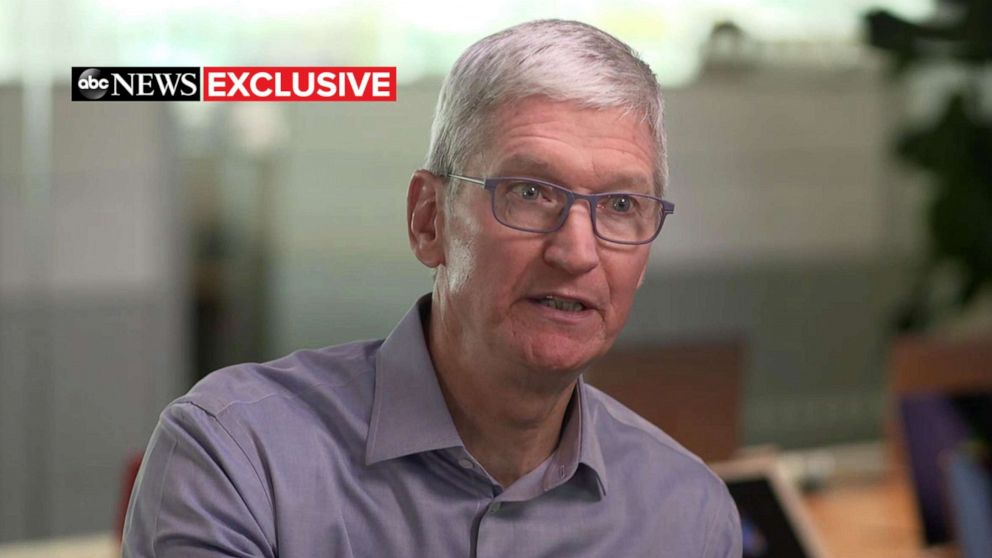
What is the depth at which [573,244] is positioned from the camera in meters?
1.17

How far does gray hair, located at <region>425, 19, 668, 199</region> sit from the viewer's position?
1.18 metres

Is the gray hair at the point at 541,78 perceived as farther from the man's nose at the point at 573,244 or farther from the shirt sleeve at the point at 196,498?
the shirt sleeve at the point at 196,498

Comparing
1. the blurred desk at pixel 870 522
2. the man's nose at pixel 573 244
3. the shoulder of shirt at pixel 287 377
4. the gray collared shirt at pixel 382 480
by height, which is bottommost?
the blurred desk at pixel 870 522

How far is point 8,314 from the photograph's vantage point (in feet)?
11.7

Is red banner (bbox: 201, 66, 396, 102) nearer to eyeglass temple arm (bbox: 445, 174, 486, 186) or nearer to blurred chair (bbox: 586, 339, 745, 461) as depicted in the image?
eyeglass temple arm (bbox: 445, 174, 486, 186)

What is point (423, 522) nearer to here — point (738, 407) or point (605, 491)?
point (605, 491)

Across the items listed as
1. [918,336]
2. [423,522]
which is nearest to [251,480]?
[423,522]

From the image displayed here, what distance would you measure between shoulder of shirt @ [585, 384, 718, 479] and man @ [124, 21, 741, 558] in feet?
0.16

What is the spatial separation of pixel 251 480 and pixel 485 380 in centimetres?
26

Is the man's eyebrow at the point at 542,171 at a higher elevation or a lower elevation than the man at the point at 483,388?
higher

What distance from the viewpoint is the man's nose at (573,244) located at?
1171mm

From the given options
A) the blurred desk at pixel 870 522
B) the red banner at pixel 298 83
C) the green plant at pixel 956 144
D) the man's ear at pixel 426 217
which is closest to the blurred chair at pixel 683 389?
the blurred desk at pixel 870 522

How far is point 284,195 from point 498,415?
270 cm

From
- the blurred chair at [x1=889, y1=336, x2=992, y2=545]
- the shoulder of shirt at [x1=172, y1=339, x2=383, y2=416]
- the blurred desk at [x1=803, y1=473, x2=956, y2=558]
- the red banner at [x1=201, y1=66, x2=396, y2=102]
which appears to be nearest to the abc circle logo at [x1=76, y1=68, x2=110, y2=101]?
the red banner at [x1=201, y1=66, x2=396, y2=102]
